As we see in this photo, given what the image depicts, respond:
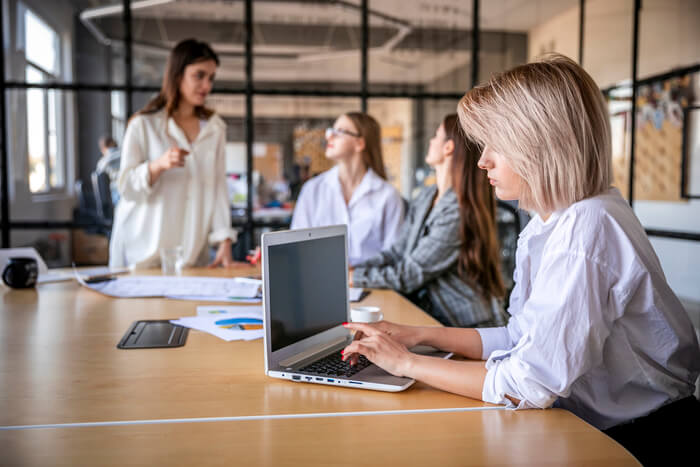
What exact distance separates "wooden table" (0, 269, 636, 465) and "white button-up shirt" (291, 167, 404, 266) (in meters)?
1.64

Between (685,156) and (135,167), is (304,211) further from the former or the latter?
(685,156)

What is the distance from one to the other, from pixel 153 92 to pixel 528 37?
8.68ft

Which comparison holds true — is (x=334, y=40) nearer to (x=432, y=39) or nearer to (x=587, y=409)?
(x=432, y=39)

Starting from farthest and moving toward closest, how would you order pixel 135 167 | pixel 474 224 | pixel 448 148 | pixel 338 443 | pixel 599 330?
pixel 135 167, pixel 448 148, pixel 474 224, pixel 599 330, pixel 338 443

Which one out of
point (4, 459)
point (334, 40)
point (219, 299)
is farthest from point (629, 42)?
point (4, 459)

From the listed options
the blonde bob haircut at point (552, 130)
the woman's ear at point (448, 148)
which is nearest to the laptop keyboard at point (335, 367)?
the blonde bob haircut at point (552, 130)

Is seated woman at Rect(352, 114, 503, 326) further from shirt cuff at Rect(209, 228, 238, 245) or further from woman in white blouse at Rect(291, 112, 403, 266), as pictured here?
shirt cuff at Rect(209, 228, 238, 245)

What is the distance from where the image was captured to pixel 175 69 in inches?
112

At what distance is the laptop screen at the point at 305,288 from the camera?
4.22ft

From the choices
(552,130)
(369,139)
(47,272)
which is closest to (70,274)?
(47,272)

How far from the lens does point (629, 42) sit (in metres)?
4.41

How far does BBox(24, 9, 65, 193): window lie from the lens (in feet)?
12.2

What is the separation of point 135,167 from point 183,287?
757 mm

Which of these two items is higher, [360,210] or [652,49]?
[652,49]
